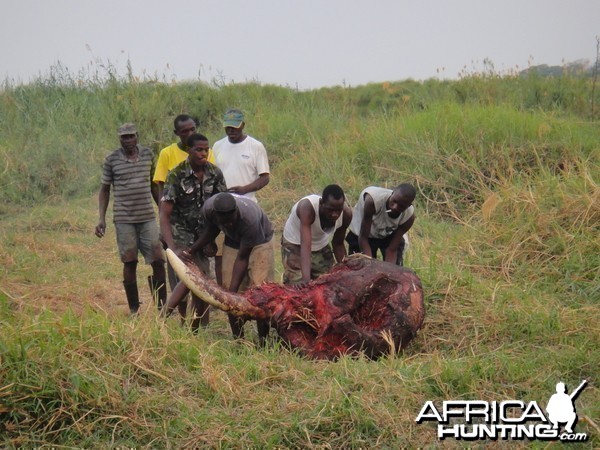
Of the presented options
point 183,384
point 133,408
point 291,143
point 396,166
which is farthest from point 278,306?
point 291,143

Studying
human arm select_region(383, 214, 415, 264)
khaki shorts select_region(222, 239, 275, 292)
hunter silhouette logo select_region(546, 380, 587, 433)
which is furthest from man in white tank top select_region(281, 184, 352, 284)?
hunter silhouette logo select_region(546, 380, 587, 433)

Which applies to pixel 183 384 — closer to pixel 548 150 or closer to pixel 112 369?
pixel 112 369

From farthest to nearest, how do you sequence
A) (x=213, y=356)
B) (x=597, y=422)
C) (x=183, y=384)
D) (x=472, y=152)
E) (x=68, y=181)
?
(x=68, y=181) → (x=472, y=152) → (x=213, y=356) → (x=183, y=384) → (x=597, y=422)

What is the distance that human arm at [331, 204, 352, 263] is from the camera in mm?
5695

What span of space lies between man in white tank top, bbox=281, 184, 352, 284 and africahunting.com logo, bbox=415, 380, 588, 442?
1.57 m

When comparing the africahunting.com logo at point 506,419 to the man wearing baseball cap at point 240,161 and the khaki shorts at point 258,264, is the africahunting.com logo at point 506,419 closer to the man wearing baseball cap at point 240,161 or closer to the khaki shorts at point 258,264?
the khaki shorts at point 258,264

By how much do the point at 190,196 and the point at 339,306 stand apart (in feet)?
4.69

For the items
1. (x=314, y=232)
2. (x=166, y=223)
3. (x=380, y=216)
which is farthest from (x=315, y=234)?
(x=166, y=223)


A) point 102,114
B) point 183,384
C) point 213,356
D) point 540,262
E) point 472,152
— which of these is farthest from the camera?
point 102,114

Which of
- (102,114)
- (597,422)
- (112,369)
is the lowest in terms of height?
(597,422)

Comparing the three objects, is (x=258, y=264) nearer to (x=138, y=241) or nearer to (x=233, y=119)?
(x=138, y=241)

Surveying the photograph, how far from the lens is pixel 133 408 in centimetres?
396

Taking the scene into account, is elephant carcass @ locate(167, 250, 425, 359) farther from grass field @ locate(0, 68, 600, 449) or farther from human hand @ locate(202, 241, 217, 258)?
human hand @ locate(202, 241, 217, 258)

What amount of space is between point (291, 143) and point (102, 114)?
315cm
